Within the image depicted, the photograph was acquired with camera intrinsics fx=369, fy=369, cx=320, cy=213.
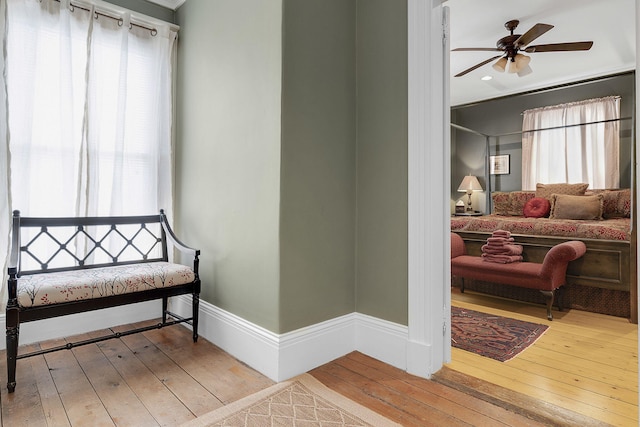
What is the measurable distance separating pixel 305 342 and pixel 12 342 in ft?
4.64

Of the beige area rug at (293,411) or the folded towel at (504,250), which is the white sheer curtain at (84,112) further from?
the folded towel at (504,250)

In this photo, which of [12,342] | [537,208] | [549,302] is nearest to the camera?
[12,342]

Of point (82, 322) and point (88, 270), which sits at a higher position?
point (88, 270)

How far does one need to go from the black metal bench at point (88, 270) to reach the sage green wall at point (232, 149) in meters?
0.24

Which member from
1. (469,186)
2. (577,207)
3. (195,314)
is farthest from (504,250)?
(469,186)

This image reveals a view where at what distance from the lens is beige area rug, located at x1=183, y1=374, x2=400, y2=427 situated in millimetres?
1542

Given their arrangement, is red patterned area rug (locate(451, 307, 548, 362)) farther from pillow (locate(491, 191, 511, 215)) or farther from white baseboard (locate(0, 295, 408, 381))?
pillow (locate(491, 191, 511, 215))

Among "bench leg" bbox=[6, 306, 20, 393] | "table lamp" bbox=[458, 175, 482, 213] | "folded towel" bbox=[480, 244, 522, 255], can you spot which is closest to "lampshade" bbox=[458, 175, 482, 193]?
"table lamp" bbox=[458, 175, 482, 213]

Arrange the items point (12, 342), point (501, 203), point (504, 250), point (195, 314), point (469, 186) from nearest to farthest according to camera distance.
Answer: point (12, 342), point (195, 314), point (504, 250), point (501, 203), point (469, 186)

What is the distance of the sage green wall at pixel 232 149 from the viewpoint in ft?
6.55

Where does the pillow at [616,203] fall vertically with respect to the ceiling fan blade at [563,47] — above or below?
below

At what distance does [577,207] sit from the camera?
4477 millimetres

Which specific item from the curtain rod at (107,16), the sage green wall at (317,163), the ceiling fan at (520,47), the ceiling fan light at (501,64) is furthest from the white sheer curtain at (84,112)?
the ceiling fan light at (501,64)

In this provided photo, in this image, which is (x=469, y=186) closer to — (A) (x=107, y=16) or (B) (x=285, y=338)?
(B) (x=285, y=338)
